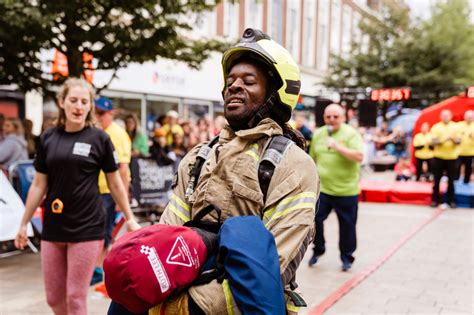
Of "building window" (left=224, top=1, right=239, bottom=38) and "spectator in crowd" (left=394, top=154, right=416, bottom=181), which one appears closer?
"spectator in crowd" (left=394, top=154, right=416, bottom=181)

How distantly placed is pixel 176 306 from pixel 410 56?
29.4m

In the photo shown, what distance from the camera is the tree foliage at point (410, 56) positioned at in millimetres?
28484

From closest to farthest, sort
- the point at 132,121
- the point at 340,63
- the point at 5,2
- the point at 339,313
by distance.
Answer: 1. the point at 339,313
2. the point at 5,2
3. the point at 132,121
4. the point at 340,63

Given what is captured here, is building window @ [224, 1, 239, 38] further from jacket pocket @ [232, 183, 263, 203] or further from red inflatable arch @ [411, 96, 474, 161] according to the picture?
jacket pocket @ [232, 183, 263, 203]

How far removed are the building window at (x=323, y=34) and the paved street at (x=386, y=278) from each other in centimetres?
2695

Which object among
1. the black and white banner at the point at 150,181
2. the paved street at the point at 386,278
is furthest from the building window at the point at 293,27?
the paved street at the point at 386,278

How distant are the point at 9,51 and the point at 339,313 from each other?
20.0 feet

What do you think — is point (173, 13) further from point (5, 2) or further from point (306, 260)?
point (306, 260)

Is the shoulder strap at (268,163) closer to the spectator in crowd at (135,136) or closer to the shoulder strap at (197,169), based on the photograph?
the shoulder strap at (197,169)

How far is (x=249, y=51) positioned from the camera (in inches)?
80.7

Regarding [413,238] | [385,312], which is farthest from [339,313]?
[413,238]

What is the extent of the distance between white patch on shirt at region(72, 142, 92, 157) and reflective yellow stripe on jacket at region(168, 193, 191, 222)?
1.73 metres

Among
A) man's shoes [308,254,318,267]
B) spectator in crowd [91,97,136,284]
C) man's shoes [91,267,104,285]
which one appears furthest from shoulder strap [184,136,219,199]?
man's shoes [308,254,318,267]

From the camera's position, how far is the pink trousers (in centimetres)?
348
